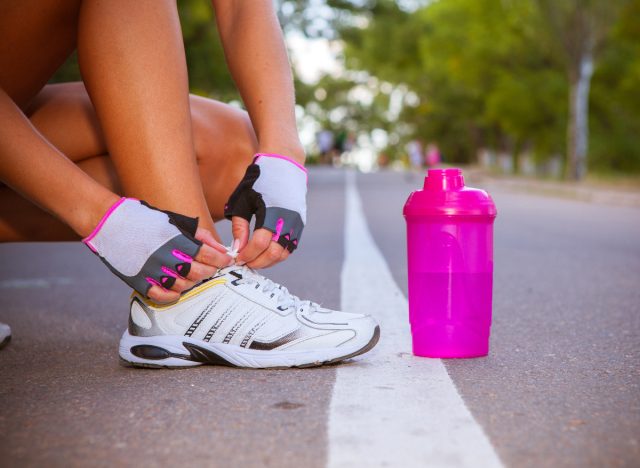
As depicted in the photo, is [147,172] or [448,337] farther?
[448,337]

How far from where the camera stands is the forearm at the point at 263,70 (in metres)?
2.61

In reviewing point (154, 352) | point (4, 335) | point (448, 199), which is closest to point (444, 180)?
point (448, 199)

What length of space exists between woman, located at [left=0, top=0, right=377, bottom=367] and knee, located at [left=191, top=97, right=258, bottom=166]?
22 cm

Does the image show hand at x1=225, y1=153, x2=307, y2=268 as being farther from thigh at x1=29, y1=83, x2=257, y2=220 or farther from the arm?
thigh at x1=29, y1=83, x2=257, y2=220

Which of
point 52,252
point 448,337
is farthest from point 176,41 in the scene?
point 52,252

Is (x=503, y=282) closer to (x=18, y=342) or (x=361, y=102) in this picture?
(x=18, y=342)

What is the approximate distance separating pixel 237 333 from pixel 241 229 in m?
0.30

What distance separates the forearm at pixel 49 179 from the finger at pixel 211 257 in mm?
264

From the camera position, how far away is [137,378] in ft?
8.04

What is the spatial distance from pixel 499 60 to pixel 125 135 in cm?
3200

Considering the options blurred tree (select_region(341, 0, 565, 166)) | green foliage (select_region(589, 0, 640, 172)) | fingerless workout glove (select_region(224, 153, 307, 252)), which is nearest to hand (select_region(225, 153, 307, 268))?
fingerless workout glove (select_region(224, 153, 307, 252))

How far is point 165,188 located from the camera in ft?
7.98

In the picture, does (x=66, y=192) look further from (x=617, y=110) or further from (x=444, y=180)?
(x=617, y=110)

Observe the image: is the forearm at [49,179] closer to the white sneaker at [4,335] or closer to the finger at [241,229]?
the finger at [241,229]
